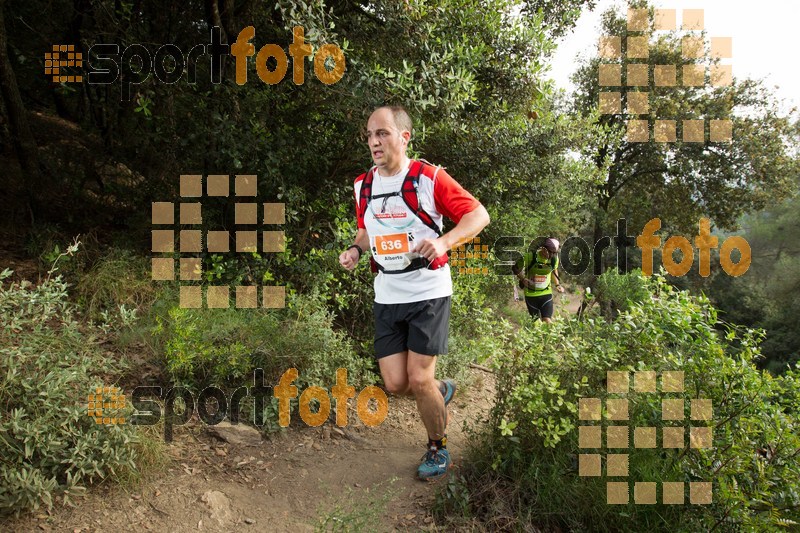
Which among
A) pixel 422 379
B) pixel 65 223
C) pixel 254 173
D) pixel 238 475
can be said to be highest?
pixel 254 173

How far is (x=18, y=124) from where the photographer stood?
5.75 m

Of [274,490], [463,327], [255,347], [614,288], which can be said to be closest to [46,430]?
[274,490]

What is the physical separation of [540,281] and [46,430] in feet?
20.8

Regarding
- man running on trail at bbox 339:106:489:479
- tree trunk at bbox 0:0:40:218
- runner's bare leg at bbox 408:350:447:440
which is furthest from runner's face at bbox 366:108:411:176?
tree trunk at bbox 0:0:40:218

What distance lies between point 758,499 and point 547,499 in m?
1.17

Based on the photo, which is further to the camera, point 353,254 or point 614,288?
point 614,288

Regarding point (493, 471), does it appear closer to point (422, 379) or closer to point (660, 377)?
point (422, 379)

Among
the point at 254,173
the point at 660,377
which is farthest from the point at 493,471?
the point at 254,173

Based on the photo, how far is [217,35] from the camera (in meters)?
5.68

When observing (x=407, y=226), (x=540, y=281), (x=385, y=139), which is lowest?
(x=540, y=281)

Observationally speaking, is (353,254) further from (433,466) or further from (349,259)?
(433,466)

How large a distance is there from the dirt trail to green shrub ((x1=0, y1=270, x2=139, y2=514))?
17 centimetres

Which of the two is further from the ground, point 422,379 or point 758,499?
point 422,379

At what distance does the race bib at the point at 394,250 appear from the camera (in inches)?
143
